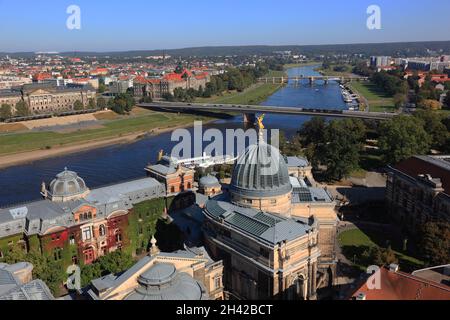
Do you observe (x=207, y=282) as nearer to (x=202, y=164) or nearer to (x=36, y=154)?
(x=202, y=164)

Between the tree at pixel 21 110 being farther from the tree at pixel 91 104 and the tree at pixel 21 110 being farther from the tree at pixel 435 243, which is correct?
the tree at pixel 435 243

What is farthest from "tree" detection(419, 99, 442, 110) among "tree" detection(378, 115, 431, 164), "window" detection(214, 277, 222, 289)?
"window" detection(214, 277, 222, 289)

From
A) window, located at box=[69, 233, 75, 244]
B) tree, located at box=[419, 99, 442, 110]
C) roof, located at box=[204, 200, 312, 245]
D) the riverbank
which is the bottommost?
window, located at box=[69, 233, 75, 244]

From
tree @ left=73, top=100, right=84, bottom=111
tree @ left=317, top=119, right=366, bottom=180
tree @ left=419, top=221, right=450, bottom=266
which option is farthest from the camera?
tree @ left=73, top=100, right=84, bottom=111

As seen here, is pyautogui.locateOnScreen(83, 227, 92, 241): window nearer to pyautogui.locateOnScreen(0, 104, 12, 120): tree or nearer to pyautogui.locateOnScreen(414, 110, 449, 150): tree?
pyautogui.locateOnScreen(414, 110, 449, 150): tree

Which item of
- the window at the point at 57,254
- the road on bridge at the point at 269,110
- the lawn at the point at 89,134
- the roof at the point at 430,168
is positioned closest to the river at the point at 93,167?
the road on bridge at the point at 269,110

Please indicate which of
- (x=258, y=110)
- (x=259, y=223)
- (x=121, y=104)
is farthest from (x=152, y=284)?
(x=121, y=104)
